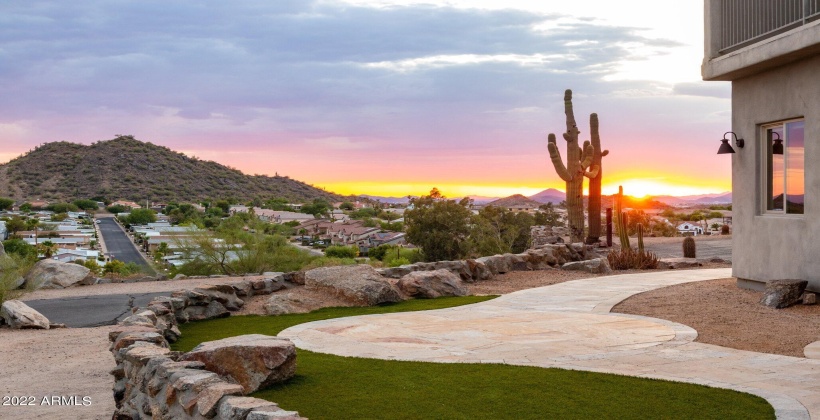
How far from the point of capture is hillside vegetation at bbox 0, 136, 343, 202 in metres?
65.3

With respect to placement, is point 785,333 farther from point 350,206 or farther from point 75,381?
point 350,206

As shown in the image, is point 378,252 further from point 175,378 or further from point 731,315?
point 175,378

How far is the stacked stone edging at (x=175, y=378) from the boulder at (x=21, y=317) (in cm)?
434

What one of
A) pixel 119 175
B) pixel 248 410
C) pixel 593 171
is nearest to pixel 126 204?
pixel 119 175

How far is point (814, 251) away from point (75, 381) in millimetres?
10454

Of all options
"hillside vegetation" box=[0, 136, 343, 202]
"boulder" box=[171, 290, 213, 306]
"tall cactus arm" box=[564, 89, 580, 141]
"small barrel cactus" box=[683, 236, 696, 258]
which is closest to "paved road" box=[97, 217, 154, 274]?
"hillside vegetation" box=[0, 136, 343, 202]

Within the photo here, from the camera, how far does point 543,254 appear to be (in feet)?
58.7

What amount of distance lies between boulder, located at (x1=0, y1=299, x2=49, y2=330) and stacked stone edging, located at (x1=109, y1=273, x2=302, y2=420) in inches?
171

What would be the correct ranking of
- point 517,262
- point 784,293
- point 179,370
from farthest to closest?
point 517,262 < point 784,293 < point 179,370

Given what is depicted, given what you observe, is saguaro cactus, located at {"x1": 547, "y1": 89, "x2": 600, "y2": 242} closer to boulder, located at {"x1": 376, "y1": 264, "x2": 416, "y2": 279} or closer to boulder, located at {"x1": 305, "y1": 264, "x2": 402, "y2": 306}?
boulder, located at {"x1": 376, "y1": 264, "x2": 416, "y2": 279}

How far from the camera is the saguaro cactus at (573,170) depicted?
23344mm

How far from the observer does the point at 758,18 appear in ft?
41.8

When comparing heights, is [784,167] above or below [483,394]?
above

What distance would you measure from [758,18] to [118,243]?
43.7 metres
